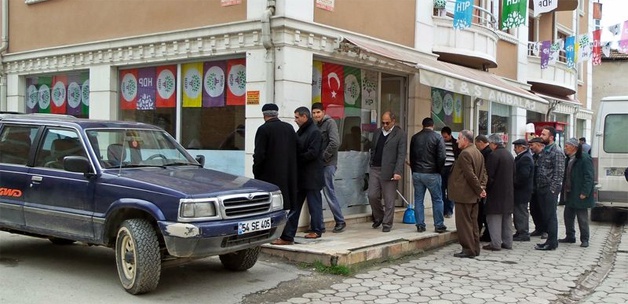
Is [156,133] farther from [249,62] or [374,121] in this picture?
[374,121]

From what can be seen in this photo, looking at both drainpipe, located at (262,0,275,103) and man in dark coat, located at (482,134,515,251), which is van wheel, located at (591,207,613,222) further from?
drainpipe, located at (262,0,275,103)

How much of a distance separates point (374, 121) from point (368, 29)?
1667 mm

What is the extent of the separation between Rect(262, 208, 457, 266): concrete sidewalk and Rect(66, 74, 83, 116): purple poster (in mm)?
6281

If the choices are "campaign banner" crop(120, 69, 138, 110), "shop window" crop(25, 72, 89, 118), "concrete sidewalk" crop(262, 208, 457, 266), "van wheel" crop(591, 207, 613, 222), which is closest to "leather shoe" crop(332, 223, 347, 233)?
"concrete sidewalk" crop(262, 208, 457, 266)

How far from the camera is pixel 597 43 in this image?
18969mm

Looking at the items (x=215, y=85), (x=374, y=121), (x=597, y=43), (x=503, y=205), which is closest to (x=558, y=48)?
(x=597, y=43)

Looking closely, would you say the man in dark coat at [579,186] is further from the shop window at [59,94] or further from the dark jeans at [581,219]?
the shop window at [59,94]

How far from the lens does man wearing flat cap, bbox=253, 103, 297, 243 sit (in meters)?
7.22

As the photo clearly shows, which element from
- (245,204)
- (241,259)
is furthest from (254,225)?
(241,259)

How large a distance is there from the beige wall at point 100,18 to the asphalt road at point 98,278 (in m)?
4.07

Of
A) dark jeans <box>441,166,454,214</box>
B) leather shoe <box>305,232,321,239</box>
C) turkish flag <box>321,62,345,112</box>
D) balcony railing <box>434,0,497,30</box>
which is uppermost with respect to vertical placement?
balcony railing <box>434,0,497,30</box>

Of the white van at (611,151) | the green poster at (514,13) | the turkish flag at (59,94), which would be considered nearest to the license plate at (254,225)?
the turkish flag at (59,94)

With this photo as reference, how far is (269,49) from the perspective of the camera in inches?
336

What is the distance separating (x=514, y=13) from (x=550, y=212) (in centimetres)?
571
